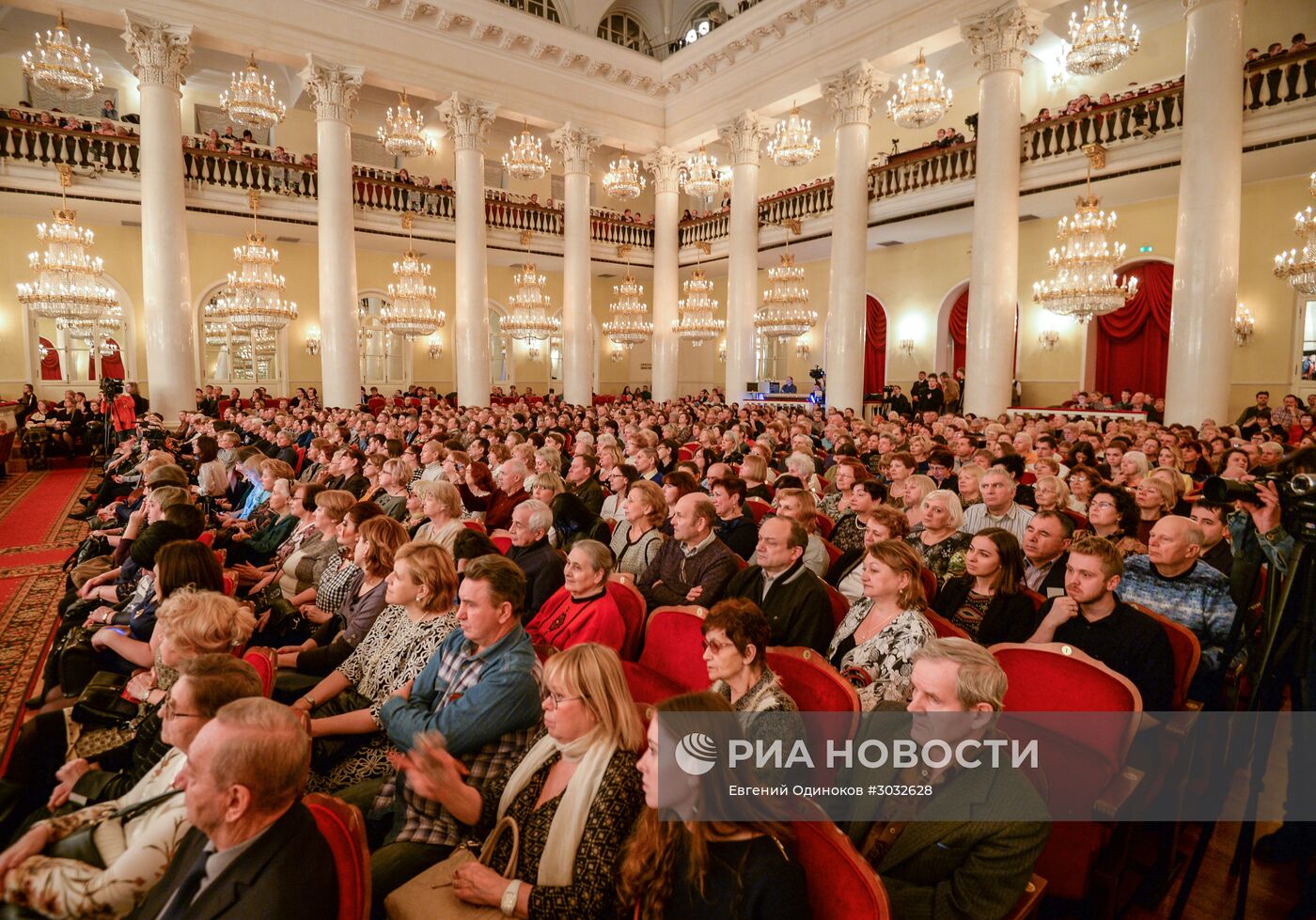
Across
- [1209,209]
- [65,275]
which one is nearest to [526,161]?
[65,275]

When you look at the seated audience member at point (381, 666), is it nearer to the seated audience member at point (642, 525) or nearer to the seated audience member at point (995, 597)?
the seated audience member at point (642, 525)

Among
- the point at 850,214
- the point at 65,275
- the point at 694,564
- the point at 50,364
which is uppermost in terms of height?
the point at 850,214

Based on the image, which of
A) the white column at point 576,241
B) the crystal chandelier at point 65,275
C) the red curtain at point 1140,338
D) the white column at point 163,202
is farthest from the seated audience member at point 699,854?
the red curtain at point 1140,338

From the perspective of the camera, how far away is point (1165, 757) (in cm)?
228

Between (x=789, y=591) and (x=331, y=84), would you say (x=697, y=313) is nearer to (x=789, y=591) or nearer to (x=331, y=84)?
(x=331, y=84)

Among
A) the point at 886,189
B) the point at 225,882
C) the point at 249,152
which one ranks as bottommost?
the point at 225,882

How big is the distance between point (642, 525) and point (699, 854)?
2.63 m

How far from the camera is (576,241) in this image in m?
16.0

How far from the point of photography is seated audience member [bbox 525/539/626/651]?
2.73 metres

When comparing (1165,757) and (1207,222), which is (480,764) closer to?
(1165,757)

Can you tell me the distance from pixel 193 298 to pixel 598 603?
17817 millimetres

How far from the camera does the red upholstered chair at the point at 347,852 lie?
139cm

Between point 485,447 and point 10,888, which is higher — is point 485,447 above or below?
above

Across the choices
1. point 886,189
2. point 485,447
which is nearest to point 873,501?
point 485,447
